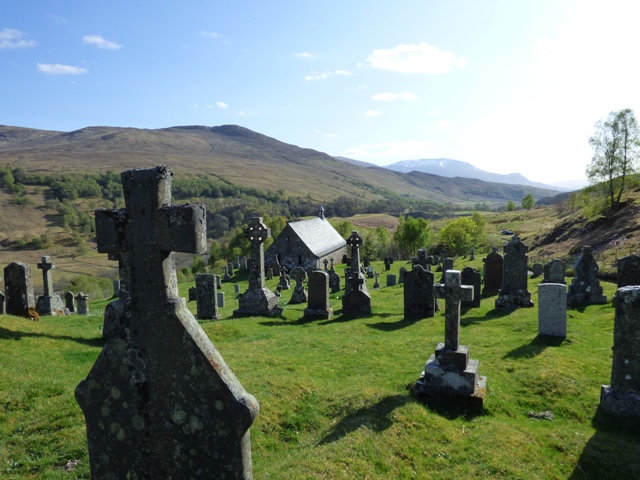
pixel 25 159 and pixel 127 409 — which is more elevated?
pixel 25 159

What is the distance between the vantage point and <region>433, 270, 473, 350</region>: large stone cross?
823cm

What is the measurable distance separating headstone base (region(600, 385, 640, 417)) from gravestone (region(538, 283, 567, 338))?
13.8ft

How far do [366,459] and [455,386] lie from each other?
9.53ft

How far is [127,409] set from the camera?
3432mm

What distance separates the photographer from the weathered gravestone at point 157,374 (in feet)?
10.5

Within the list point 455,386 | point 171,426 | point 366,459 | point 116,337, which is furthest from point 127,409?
point 455,386

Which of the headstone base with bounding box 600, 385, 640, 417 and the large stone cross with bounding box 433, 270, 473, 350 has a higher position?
the large stone cross with bounding box 433, 270, 473, 350

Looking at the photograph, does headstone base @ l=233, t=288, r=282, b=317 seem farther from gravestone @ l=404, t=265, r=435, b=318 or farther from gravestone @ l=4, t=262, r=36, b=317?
gravestone @ l=4, t=262, r=36, b=317

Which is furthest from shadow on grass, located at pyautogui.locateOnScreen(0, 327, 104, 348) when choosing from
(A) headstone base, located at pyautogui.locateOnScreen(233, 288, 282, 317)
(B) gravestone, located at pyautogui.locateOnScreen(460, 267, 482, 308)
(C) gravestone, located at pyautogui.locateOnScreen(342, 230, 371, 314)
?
(B) gravestone, located at pyautogui.locateOnScreen(460, 267, 482, 308)

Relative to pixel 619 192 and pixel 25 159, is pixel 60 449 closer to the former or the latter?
pixel 619 192

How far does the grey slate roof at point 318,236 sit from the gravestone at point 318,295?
2856 cm

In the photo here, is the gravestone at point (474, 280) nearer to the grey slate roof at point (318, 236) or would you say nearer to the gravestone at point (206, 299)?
the gravestone at point (206, 299)

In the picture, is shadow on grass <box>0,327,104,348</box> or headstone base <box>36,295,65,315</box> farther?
headstone base <box>36,295,65,315</box>

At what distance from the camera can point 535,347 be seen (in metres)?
11.2
